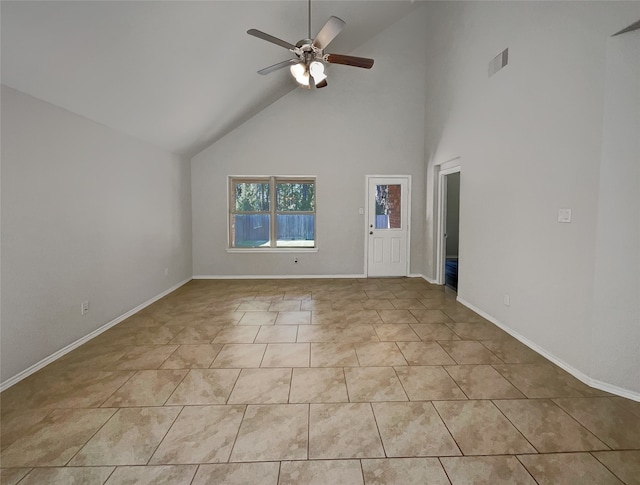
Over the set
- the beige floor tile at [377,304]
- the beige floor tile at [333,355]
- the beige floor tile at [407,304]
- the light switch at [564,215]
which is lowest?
the beige floor tile at [333,355]

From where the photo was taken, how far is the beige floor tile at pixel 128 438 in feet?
5.57

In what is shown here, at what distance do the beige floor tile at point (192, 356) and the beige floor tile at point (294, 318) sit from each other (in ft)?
2.89

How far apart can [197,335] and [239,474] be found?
2035 millimetres

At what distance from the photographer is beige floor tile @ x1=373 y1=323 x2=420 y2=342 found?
327cm

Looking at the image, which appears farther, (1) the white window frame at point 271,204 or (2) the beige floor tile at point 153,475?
(1) the white window frame at point 271,204

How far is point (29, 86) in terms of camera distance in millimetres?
2410

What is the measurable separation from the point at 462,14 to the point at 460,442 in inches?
203

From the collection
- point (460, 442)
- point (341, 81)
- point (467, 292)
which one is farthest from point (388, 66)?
point (460, 442)

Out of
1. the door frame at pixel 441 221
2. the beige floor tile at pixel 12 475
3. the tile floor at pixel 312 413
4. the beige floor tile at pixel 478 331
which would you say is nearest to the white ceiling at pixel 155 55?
the tile floor at pixel 312 413

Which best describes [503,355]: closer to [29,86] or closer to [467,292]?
[467,292]

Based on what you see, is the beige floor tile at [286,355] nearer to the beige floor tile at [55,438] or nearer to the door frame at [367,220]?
the beige floor tile at [55,438]

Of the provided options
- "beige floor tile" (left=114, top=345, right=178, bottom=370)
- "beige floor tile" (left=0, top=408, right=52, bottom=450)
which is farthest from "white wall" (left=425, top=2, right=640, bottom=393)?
"beige floor tile" (left=0, top=408, right=52, bottom=450)

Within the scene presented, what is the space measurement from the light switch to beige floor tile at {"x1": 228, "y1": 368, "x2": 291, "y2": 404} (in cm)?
263

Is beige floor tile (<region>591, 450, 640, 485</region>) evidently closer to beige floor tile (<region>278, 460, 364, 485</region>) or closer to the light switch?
beige floor tile (<region>278, 460, 364, 485</region>)
